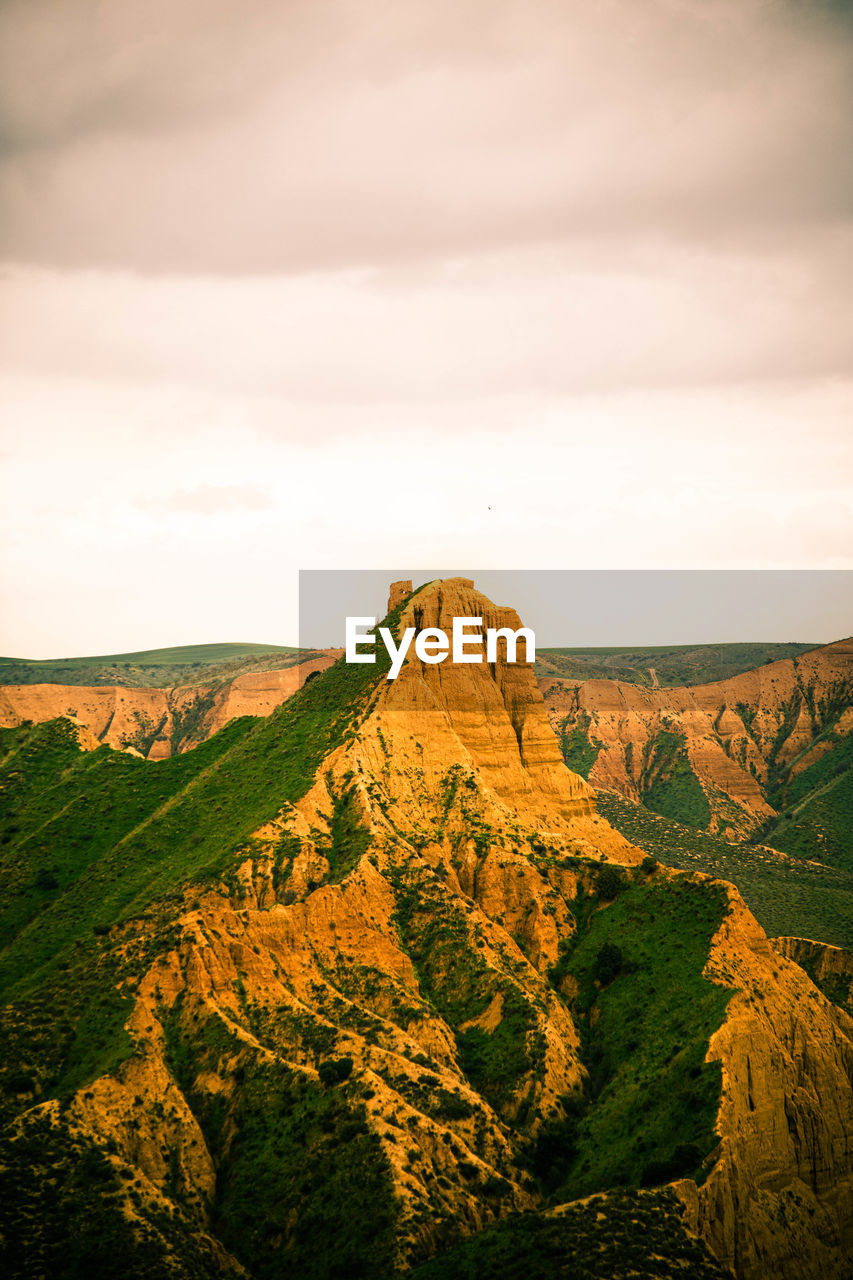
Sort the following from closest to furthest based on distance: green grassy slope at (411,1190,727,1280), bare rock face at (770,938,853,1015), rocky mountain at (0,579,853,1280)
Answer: green grassy slope at (411,1190,727,1280), rocky mountain at (0,579,853,1280), bare rock face at (770,938,853,1015)

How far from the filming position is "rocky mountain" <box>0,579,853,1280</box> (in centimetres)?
5097

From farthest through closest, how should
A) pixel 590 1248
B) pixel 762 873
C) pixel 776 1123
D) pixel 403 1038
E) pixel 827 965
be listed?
pixel 762 873
pixel 827 965
pixel 403 1038
pixel 776 1123
pixel 590 1248

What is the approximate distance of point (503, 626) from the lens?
→ 106 metres

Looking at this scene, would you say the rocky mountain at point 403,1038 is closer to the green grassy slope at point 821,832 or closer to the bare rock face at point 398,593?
the bare rock face at point 398,593

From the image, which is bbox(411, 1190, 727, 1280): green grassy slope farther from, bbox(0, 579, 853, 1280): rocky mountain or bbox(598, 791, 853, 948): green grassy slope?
bbox(598, 791, 853, 948): green grassy slope

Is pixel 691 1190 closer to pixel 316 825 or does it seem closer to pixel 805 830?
pixel 316 825

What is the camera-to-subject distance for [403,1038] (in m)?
65.3

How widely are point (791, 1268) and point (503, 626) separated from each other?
6648cm

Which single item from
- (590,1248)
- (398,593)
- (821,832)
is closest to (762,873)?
(821,832)

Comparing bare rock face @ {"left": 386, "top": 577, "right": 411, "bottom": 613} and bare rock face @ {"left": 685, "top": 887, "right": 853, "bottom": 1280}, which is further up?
bare rock face @ {"left": 386, "top": 577, "right": 411, "bottom": 613}

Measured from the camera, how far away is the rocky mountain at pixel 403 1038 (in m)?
51.0

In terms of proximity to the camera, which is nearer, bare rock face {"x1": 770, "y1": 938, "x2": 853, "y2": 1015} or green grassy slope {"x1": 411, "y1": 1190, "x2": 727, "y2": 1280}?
green grassy slope {"x1": 411, "y1": 1190, "x2": 727, "y2": 1280}

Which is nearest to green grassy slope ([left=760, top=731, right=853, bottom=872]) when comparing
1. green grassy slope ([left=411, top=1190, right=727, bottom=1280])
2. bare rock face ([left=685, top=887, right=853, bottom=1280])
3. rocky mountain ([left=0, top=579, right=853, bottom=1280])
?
rocky mountain ([left=0, top=579, right=853, bottom=1280])

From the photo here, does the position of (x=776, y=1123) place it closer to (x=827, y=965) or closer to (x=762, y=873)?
(x=827, y=965)
